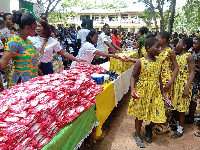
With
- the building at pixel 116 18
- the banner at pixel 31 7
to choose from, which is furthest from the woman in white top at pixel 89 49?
the building at pixel 116 18

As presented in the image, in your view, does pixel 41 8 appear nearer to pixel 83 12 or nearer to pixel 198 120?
pixel 198 120

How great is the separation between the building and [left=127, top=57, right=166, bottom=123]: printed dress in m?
35.5

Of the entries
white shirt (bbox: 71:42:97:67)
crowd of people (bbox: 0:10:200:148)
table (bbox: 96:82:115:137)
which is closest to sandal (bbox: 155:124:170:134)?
crowd of people (bbox: 0:10:200:148)

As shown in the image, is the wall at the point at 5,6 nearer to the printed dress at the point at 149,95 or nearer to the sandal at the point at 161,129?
the printed dress at the point at 149,95

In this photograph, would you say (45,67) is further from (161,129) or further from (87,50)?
(161,129)

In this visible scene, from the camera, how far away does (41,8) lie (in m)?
10.1

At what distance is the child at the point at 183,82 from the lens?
3.28 metres

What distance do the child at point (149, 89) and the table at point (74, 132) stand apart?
2.55ft

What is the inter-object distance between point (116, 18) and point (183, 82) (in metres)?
38.0

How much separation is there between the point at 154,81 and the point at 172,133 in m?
1.32

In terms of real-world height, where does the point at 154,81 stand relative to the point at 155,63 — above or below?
below

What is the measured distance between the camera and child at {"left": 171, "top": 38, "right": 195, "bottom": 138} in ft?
10.8

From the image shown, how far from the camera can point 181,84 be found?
3373mm

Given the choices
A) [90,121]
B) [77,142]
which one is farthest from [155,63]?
[77,142]
